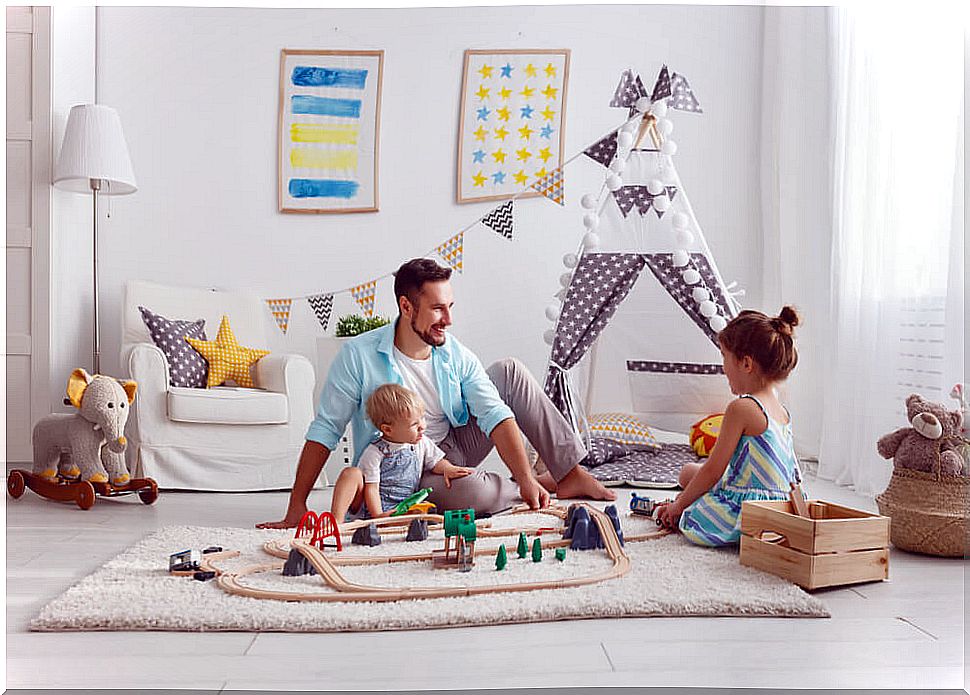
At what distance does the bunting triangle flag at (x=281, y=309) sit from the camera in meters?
3.76

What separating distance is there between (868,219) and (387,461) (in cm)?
188

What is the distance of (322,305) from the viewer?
379cm

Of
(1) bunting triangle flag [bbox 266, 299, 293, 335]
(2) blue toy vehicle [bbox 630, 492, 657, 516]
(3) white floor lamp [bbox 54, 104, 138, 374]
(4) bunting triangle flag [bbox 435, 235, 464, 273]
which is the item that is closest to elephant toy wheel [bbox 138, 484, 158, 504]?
(3) white floor lamp [bbox 54, 104, 138, 374]

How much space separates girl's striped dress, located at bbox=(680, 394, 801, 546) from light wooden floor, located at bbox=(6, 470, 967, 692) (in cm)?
34

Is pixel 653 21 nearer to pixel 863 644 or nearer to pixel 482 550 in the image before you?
pixel 482 550

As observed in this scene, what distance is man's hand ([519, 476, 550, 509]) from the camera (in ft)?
7.62

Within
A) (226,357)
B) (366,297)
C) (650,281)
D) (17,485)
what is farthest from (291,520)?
(650,281)

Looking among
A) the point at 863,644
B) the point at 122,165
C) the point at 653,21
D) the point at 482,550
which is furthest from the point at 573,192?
the point at 863,644

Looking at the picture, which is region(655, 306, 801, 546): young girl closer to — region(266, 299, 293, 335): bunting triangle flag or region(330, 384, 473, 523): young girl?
region(330, 384, 473, 523): young girl

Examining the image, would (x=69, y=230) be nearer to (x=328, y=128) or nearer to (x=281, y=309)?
(x=281, y=309)

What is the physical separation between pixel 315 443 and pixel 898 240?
76.2 inches

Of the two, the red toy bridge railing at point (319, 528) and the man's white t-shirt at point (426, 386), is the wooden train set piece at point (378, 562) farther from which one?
the man's white t-shirt at point (426, 386)

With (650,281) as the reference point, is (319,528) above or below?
below

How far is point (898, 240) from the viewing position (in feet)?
9.61
